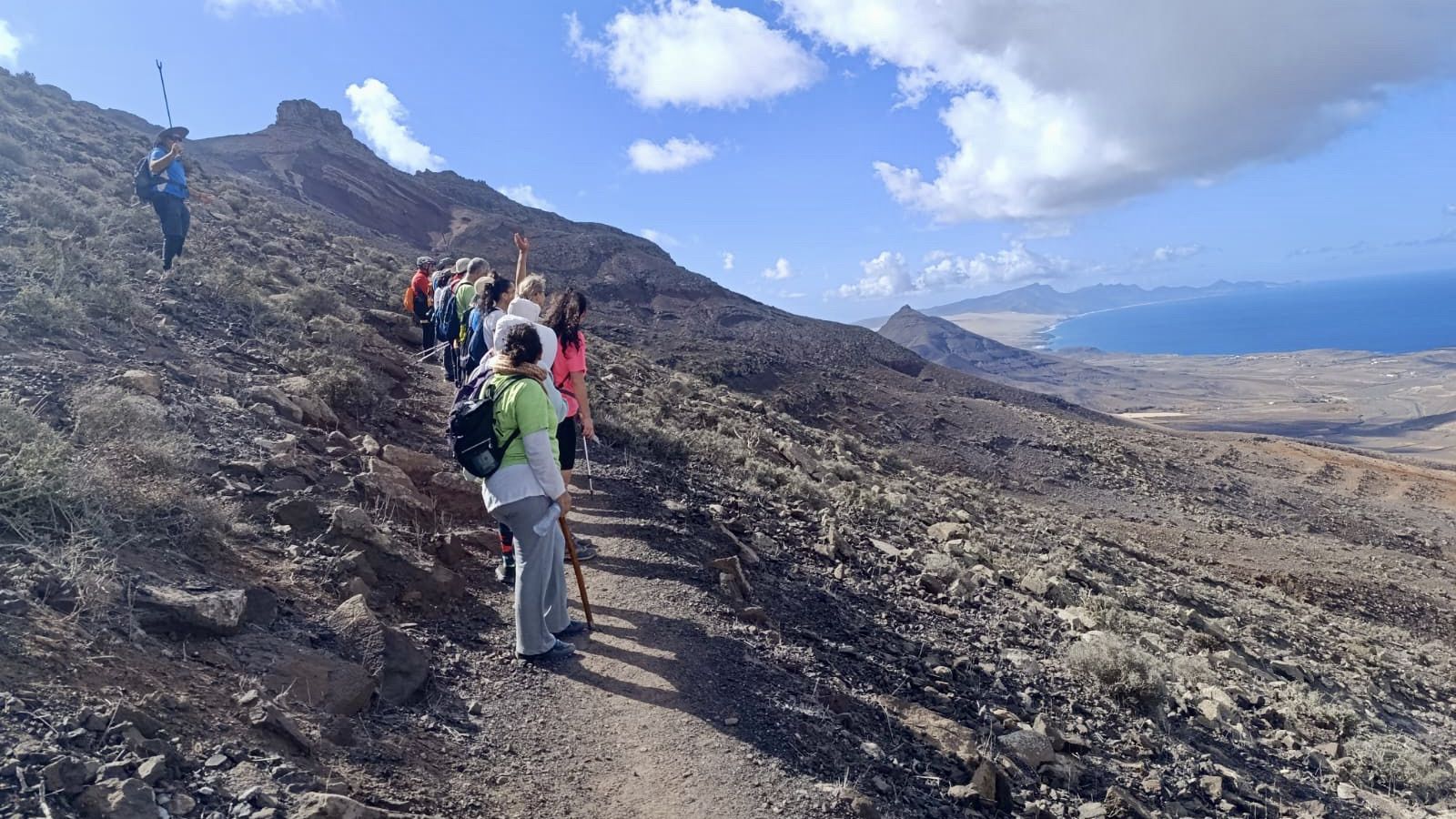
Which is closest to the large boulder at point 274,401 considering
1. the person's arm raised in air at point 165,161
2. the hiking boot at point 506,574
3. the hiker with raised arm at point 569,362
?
the hiking boot at point 506,574

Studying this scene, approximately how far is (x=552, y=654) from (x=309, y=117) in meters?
65.2

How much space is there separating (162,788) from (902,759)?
12.1 feet

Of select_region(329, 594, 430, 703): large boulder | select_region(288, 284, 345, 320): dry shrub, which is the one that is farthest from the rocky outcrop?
select_region(288, 284, 345, 320): dry shrub

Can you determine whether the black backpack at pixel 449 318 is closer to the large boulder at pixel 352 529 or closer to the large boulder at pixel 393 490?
the large boulder at pixel 393 490

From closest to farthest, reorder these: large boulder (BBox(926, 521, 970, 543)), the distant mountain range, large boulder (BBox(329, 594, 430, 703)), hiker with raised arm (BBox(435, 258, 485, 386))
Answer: large boulder (BBox(329, 594, 430, 703)) < hiker with raised arm (BBox(435, 258, 485, 386)) < large boulder (BBox(926, 521, 970, 543)) < the distant mountain range

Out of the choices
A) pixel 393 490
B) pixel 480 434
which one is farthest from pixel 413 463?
pixel 480 434

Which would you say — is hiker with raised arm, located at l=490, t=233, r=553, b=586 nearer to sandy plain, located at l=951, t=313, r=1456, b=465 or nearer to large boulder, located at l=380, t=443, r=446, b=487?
large boulder, located at l=380, t=443, r=446, b=487

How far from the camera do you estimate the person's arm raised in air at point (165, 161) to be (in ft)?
31.2

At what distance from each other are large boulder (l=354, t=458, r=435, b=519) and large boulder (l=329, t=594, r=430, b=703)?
171 centimetres

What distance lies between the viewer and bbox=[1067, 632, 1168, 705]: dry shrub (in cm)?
654

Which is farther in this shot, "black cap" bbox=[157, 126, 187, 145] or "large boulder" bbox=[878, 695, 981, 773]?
"black cap" bbox=[157, 126, 187, 145]

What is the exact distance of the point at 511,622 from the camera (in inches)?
205

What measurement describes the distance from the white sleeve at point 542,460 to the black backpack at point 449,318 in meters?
5.03

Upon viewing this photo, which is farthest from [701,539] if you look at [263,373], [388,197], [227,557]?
[388,197]
